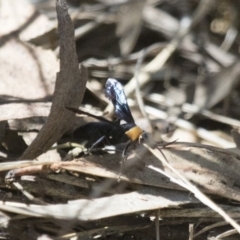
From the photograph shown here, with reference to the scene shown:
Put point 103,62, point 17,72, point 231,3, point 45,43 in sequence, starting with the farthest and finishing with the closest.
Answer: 1. point 231,3
2. point 103,62
3. point 45,43
4. point 17,72

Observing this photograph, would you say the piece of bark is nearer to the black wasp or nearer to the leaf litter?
the leaf litter

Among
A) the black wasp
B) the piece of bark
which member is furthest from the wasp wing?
the piece of bark

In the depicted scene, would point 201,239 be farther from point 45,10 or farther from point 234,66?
point 45,10

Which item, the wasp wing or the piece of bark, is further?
the wasp wing

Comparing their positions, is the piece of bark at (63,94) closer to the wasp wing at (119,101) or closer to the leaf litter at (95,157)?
the leaf litter at (95,157)

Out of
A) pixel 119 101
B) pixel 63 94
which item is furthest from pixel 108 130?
pixel 63 94

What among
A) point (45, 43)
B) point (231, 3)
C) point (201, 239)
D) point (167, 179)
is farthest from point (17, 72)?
point (231, 3)
